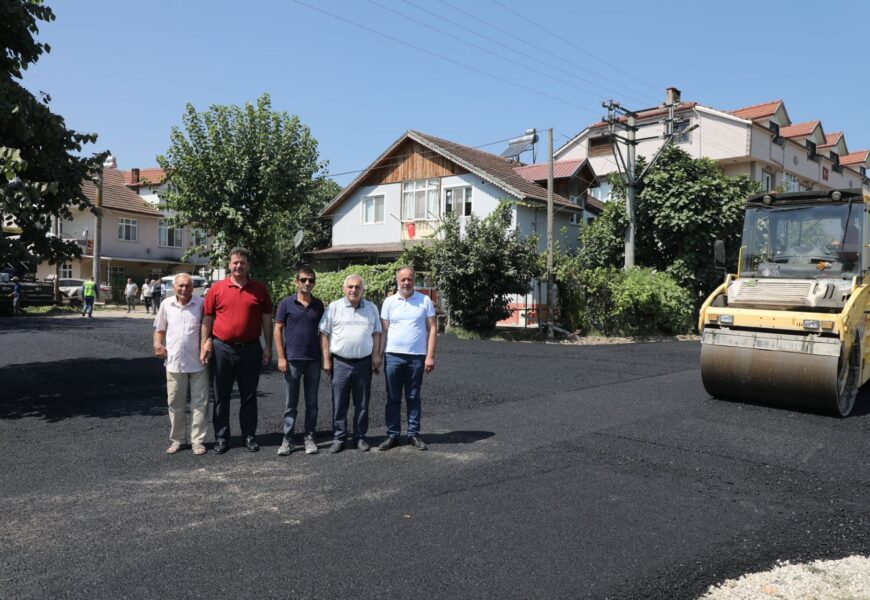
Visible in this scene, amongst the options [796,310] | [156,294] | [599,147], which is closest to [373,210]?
[156,294]

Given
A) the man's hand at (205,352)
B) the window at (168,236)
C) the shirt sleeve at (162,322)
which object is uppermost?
the window at (168,236)

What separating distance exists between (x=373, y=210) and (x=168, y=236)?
1881cm

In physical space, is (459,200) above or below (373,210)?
above

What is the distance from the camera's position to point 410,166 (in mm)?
32750

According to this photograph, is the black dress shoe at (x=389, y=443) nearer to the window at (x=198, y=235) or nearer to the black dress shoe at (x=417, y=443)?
the black dress shoe at (x=417, y=443)

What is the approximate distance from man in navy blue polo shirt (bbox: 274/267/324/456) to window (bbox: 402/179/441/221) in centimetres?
2509

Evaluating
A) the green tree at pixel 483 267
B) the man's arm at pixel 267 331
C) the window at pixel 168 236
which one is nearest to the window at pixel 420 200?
the green tree at pixel 483 267

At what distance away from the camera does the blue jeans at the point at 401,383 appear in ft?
22.3

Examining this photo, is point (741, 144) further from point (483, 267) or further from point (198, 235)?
point (198, 235)

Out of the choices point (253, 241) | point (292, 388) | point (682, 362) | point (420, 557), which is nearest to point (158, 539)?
point (420, 557)

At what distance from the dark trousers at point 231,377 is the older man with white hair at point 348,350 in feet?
2.43

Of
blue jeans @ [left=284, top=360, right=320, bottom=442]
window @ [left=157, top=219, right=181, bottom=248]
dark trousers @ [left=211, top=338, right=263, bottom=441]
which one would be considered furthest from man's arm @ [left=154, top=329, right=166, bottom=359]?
window @ [left=157, top=219, right=181, bottom=248]

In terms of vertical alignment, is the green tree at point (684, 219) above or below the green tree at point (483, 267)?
above

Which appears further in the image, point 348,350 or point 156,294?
point 156,294
